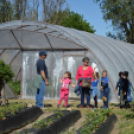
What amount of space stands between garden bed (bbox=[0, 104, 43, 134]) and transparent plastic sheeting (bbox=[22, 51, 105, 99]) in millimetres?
5201

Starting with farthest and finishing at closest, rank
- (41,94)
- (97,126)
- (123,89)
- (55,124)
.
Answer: (123,89), (41,94), (55,124), (97,126)

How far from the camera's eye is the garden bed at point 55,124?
521 centimetres

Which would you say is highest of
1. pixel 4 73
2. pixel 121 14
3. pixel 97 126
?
pixel 121 14

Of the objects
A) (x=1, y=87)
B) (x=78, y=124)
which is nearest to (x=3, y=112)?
(x=78, y=124)

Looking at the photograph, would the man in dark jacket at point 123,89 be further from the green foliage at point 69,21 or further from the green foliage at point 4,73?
the green foliage at point 69,21

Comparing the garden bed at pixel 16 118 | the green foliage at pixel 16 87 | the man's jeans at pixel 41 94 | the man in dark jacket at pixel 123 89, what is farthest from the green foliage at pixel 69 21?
the garden bed at pixel 16 118

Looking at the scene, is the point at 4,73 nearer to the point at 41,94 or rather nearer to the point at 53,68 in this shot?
the point at 41,94

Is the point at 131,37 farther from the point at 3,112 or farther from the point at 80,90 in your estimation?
the point at 3,112

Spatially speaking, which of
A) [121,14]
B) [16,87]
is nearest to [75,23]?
[121,14]

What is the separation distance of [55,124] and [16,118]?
3.11 feet

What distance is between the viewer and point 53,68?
12.7 m

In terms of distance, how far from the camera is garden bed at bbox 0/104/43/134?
575 centimetres

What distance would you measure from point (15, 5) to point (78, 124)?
3652cm

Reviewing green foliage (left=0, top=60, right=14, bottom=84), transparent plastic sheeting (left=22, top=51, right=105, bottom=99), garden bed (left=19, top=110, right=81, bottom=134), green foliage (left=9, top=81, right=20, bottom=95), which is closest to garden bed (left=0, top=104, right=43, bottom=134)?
garden bed (left=19, top=110, right=81, bottom=134)
